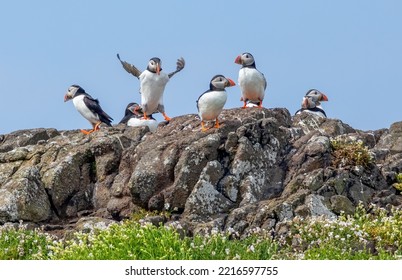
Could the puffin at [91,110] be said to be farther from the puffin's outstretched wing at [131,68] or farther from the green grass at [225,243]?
the green grass at [225,243]

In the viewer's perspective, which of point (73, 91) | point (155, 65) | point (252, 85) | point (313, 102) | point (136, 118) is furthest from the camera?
point (313, 102)

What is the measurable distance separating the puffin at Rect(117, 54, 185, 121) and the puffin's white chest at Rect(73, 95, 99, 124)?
6.74 ft

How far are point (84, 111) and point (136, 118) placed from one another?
2946 millimetres

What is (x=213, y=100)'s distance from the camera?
2577 cm

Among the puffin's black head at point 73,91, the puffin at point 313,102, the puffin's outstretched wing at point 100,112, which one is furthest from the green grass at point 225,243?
the puffin at point 313,102

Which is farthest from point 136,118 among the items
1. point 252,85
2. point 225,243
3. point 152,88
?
point 225,243

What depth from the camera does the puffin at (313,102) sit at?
110ft

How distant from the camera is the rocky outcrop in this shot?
73.0 ft

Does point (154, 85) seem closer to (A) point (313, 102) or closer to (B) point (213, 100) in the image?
(A) point (313, 102)

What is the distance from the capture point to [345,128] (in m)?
28.5

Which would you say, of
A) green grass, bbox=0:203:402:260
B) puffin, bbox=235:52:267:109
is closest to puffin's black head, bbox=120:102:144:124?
puffin, bbox=235:52:267:109

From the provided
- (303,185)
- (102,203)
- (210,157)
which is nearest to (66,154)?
(102,203)

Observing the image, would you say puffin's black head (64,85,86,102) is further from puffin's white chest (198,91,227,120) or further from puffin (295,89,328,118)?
puffin's white chest (198,91,227,120)

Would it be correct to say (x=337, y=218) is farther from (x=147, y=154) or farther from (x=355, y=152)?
(x=147, y=154)
